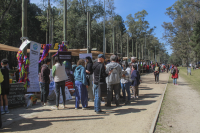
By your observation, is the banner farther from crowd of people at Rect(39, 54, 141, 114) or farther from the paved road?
the paved road

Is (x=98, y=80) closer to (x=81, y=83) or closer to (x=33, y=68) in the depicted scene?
(x=81, y=83)

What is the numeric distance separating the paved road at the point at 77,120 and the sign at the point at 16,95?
0.34m

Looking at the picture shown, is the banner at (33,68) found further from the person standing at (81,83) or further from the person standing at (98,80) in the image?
the person standing at (98,80)

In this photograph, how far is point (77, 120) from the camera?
5324 millimetres

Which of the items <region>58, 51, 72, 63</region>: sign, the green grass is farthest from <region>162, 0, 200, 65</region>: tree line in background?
<region>58, 51, 72, 63</region>: sign

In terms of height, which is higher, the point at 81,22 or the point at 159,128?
the point at 81,22

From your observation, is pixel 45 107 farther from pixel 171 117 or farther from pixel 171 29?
pixel 171 29

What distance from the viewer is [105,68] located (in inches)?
246

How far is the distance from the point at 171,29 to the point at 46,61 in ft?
178

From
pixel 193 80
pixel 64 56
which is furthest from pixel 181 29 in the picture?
pixel 64 56

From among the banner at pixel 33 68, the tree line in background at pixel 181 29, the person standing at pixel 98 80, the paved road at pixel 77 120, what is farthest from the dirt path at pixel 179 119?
the tree line in background at pixel 181 29

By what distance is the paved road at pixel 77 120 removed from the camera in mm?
4561

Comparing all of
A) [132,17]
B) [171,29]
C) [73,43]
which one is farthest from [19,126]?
[132,17]

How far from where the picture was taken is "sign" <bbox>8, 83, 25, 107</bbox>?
6.66m
